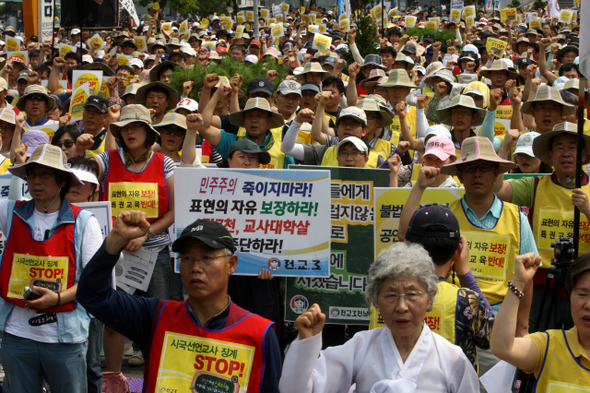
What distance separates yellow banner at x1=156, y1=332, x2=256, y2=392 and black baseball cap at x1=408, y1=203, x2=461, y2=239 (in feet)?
3.35

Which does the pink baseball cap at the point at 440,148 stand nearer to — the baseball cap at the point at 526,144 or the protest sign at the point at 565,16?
the baseball cap at the point at 526,144

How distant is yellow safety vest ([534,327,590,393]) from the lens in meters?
2.88

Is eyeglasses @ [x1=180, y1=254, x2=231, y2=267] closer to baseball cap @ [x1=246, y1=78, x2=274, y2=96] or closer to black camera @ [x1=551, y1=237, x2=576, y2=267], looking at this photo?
black camera @ [x1=551, y1=237, x2=576, y2=267]

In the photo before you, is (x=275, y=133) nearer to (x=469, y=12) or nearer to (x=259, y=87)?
(x=259, y=87)

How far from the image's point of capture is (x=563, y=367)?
2.92 m

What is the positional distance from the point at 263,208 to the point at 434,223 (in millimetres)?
2066

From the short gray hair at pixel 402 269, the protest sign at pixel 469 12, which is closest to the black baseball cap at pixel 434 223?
the short gray hair at pixel 402 269

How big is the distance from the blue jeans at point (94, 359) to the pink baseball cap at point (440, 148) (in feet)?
9.50

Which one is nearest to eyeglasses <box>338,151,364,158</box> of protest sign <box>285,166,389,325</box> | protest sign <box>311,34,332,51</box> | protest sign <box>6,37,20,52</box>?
protest sign <box>285,166,389,325</box>

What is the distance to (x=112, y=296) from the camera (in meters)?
3.17

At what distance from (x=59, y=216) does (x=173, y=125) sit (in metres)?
2.08

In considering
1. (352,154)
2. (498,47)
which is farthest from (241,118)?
(498,47)

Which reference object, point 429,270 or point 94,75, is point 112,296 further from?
point 94,75

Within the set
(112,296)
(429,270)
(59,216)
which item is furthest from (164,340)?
(59,216)
